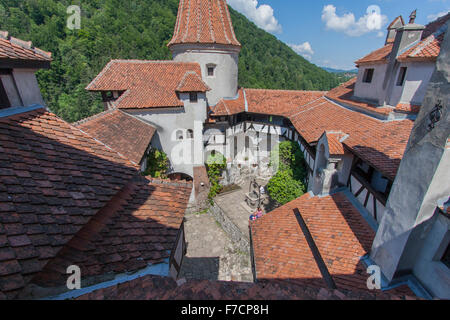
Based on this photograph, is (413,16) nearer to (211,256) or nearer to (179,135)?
(179,135)

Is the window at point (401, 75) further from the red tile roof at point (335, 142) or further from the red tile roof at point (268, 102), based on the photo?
the red tile roof at point (268, 102)

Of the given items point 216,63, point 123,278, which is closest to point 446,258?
point 123,278

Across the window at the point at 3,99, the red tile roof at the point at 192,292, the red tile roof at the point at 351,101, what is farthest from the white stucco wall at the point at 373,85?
the window at the point at 3,99

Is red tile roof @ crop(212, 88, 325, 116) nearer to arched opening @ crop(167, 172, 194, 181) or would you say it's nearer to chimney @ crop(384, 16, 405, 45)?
chimney @ crop(384, 16, 405, 45)

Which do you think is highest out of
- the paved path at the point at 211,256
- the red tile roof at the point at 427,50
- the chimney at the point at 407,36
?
the chimney at the point at 407,36

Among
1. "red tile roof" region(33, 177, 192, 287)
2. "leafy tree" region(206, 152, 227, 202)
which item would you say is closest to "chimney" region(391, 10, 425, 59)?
"red tile roof" region(33, 177, 192, 287)
